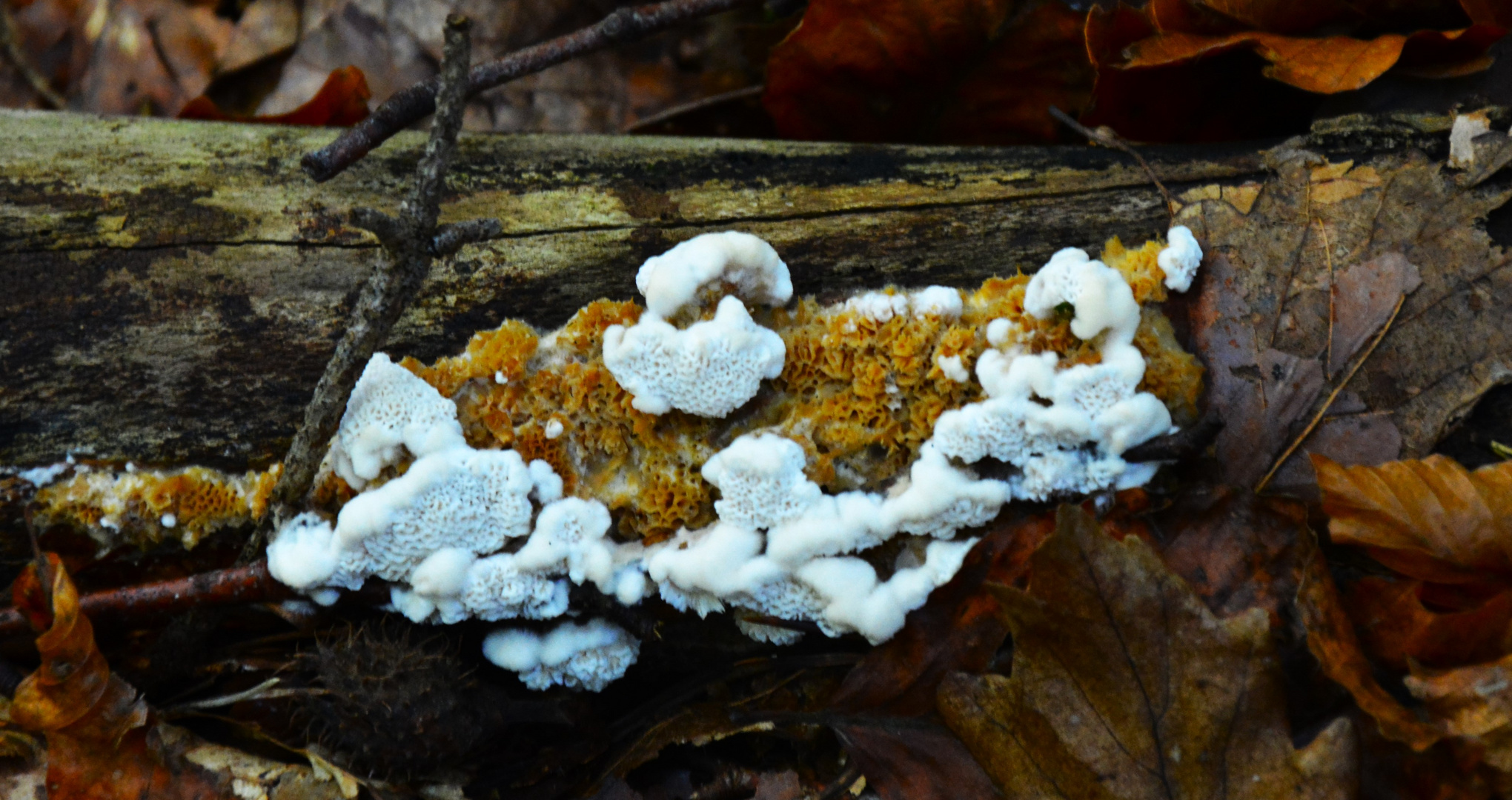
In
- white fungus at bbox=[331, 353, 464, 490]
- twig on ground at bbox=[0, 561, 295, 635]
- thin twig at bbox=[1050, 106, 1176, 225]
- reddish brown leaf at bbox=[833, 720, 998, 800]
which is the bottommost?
reddish brown leaf at bbox=[833, 720, 998, 800]

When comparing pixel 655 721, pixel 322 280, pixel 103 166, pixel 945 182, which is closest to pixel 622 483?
pixel 655 721

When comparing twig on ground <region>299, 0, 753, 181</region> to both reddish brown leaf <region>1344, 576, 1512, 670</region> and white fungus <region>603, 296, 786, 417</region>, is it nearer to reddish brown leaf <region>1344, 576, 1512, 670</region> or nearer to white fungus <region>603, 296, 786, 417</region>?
white fungus <region>603, 296, 786, 417</region>

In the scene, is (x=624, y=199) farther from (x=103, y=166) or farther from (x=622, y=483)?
(x=103, y=166)

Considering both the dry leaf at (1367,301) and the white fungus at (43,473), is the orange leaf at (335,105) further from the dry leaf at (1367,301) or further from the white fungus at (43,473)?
the dry leaf at (1367,301)

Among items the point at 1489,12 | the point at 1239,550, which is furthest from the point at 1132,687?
the point at 1489,12

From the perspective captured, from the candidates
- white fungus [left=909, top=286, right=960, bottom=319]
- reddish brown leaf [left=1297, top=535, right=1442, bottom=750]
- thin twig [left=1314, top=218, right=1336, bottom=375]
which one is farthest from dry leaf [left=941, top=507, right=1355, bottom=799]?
thin twig [left=1314, top=218, right=1336, bottom=375]

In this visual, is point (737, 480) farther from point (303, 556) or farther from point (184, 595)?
point (184, 595)
